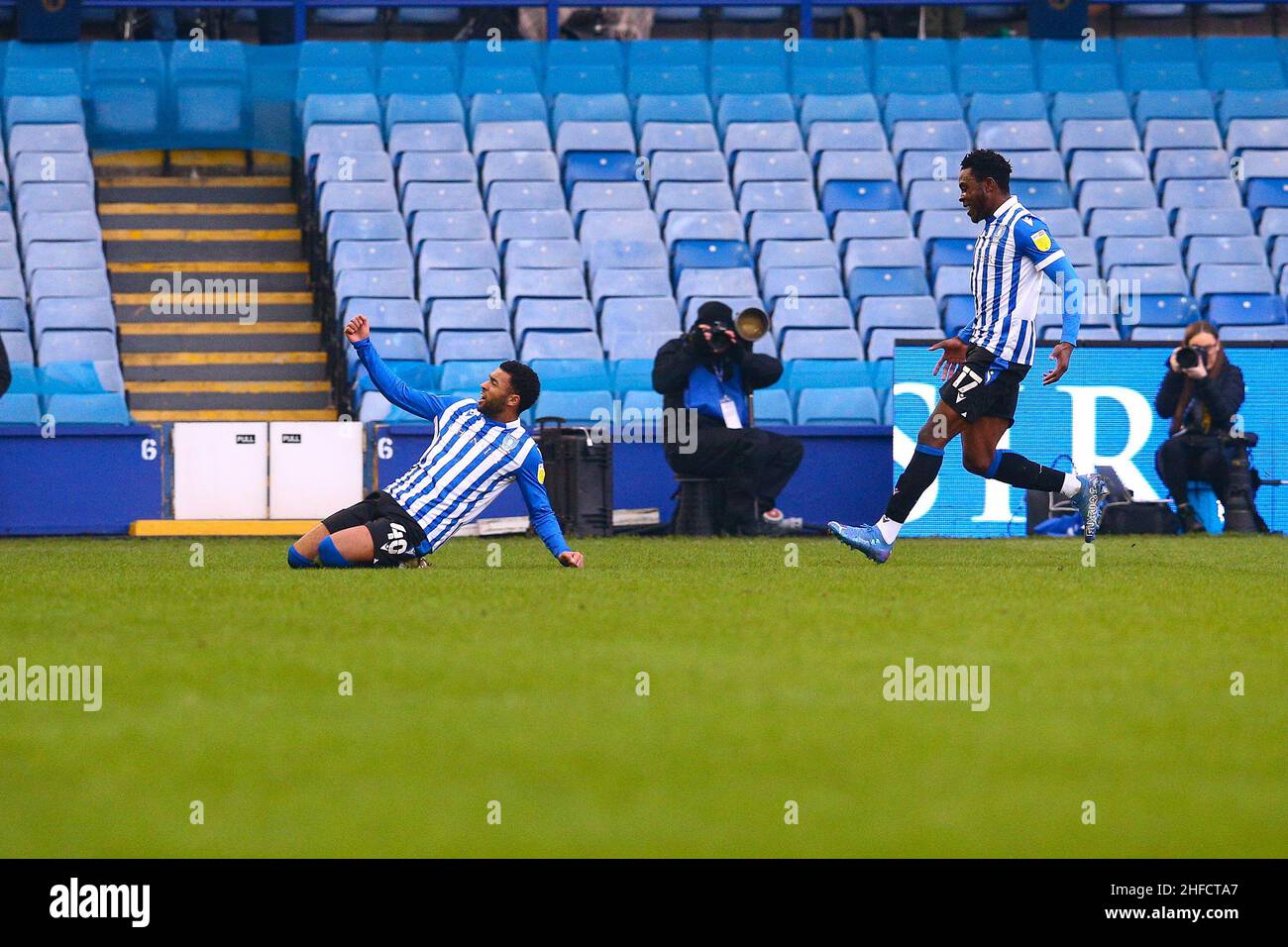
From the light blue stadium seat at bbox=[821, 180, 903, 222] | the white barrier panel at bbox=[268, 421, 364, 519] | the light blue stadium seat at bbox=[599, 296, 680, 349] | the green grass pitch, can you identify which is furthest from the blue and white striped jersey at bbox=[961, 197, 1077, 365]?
the light blue stadium seat at bbox=[821, 180, 903, 222]

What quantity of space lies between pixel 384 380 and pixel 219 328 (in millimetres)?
8888

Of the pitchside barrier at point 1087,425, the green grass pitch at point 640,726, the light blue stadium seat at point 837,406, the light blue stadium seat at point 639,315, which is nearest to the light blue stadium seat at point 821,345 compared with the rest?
the light blue stadium seat at point 837,406

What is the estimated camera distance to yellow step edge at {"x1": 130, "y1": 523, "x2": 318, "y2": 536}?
50.1 ft

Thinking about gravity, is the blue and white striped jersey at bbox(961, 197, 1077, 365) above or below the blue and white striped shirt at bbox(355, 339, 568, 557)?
above

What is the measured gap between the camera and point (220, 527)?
15406mm

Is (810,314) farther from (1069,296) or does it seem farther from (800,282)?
(1069,296)

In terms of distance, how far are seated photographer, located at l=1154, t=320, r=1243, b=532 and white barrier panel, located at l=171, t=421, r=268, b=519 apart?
7100 millimetres

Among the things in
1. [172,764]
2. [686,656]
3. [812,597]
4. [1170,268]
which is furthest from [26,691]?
[1170,268]

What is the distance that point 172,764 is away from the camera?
14.0ft

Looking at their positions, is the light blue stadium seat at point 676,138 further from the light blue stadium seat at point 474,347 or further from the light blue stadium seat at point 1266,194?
the light blue stadium seat at point 1266,194

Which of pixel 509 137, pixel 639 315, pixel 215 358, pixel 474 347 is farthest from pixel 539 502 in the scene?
pixel 509 137

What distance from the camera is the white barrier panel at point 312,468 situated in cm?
1547

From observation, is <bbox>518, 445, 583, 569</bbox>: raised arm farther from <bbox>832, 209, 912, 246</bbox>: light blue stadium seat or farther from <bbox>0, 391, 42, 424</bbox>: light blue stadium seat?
<bbox>832, 209, 912, 246</bbox>: light blue stadium seat
